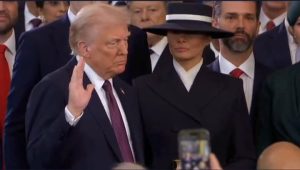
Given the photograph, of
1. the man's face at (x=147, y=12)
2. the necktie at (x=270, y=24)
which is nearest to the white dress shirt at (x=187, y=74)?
the man's face at (x=147, y=12)

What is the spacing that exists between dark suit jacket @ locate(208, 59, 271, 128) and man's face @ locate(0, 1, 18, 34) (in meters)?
1.30

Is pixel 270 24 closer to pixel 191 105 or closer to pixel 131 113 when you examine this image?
pixel 191 105

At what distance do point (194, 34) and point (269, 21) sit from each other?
3071 mm

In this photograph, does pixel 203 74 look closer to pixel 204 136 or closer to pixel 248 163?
pixel 248 163

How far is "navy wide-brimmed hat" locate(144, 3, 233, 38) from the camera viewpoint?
4.37 meters

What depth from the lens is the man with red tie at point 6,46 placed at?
4.93 metres

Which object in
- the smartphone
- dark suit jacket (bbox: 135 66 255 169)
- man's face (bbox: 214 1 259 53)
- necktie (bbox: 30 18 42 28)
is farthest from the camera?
necktie (bbox: 30 18 42 28)

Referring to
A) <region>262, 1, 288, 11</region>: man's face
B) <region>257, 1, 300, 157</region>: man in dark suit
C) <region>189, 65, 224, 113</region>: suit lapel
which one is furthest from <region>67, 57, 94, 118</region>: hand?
<region>262, 1, 288, 11</region>: man's face

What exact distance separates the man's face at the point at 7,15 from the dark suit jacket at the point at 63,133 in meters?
1.42

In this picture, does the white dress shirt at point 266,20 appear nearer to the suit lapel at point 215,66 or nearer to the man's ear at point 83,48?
the suit lapel at point 215,66

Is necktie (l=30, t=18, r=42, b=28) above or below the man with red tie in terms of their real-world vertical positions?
below

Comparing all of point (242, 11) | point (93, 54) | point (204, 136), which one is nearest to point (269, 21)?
point (242, 11)

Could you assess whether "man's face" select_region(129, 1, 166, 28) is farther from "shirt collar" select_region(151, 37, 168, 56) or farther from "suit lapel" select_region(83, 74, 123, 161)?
"suit lapel" select_region(83, 74, 123, 161)

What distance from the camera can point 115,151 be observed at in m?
3.93
